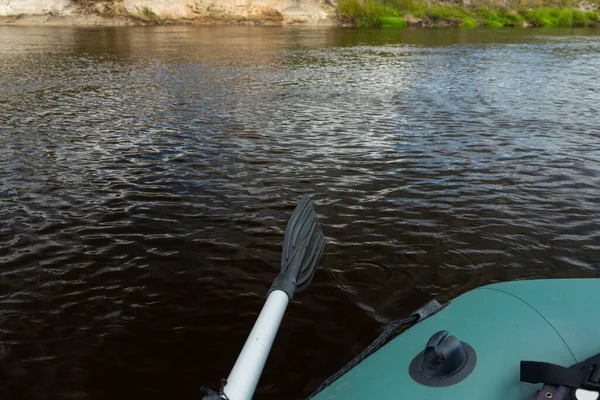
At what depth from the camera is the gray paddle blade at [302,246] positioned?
12.4 ft

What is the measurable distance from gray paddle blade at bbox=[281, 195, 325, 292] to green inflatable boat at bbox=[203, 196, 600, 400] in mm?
832

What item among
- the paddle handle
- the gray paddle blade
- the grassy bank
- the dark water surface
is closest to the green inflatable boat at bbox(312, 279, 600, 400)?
the paddle handle

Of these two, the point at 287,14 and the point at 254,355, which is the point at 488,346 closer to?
the point at 254,355

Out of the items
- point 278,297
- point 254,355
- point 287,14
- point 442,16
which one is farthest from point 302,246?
point 442,16

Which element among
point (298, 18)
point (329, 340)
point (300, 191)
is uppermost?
point (298, 18)

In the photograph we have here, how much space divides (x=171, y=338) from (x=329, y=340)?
140 centimetres

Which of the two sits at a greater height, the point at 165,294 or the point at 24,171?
the point at 24,171

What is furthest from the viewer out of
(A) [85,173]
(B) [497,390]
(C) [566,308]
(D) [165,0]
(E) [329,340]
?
(D) [165,0]

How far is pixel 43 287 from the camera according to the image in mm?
4980

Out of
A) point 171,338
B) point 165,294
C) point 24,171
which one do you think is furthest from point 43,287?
point 24,171

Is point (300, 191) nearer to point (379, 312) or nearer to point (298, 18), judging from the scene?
point (379, 312)

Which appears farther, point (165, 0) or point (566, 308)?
point (165, 0)

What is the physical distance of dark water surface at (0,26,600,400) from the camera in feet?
13.8

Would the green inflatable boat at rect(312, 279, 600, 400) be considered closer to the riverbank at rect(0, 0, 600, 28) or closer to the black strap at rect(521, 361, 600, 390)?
the black strap at rect(521, 361, 600, 390)
